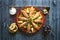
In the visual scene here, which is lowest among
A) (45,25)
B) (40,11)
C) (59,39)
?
(59,39)

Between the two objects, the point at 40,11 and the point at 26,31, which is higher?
the point at 40,11

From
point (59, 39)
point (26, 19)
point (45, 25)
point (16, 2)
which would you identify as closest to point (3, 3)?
point (16, 2)

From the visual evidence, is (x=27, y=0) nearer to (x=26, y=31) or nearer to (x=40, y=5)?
(x=40, y=5)

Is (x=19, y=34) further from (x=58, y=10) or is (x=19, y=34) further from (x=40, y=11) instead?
(x=58, y=10)

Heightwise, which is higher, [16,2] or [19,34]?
[16,2]

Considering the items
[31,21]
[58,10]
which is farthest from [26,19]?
[58,10]
